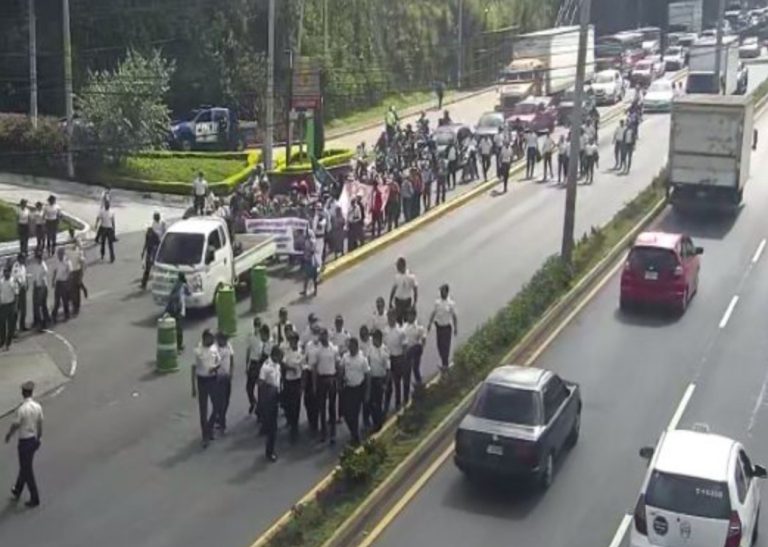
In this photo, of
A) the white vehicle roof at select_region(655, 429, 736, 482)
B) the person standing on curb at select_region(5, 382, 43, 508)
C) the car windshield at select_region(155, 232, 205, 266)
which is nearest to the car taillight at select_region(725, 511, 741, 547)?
the white vehicle roof at select_region(655, 429, 736, 482)

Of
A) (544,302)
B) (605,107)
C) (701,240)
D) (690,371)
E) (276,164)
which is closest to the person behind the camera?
(690,371)

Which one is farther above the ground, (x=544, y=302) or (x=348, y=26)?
(x=348, y=26)

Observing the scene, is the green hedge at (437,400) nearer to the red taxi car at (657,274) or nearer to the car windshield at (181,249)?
the red taxi car at (657,274)

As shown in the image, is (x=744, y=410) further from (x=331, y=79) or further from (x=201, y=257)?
(x=331, y=79)

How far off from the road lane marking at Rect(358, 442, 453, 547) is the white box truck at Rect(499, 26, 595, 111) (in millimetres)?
40680

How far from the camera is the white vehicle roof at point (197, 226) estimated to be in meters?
25.4

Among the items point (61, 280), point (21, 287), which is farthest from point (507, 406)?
point (61, 280)

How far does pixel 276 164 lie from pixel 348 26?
1965 cm

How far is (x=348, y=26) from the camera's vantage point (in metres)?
61.3

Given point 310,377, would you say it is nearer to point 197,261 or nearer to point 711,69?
point 197,261

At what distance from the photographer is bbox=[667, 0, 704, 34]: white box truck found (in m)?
94.9

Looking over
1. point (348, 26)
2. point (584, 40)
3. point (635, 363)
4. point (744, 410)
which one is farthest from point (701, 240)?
point (348, 26)

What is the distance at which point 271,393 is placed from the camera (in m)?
17.7

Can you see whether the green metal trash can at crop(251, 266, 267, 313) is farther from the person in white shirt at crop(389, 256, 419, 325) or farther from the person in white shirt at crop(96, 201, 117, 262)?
the person in white shirt at crop(96, 201, 117, 262)
